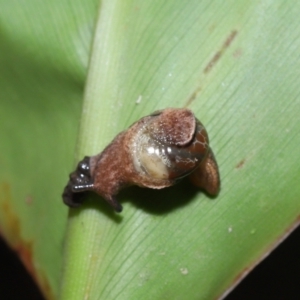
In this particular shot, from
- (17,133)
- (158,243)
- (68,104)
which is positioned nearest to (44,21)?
(68,104)

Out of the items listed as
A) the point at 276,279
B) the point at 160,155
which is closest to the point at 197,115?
the point at 160,155

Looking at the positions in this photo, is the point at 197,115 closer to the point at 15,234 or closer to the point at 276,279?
the point at 15,234

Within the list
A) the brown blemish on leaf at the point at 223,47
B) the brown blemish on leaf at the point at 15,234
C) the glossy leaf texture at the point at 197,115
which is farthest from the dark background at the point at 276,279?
the brown blemish on leaf at the point at 223,47

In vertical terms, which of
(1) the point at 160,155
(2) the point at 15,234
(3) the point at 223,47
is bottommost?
(2) the point at 15,234

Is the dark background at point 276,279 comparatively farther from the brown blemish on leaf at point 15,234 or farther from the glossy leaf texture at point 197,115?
the glossy leaf texture at point 197,115

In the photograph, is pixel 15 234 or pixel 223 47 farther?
pixel 15 234

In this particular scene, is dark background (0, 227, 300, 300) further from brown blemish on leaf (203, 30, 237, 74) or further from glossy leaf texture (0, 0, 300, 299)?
brown blemish on leaf (203, 30, 237, 74)

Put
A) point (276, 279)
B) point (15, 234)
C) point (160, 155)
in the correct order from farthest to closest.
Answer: point (276, 279)
point (15, 234)
point (160, 155)
